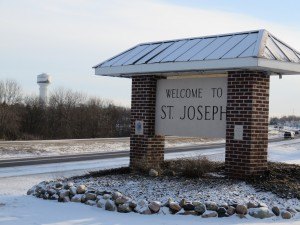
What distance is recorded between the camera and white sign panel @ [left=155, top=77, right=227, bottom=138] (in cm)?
1172

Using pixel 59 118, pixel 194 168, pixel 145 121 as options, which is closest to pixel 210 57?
pixel 194 168

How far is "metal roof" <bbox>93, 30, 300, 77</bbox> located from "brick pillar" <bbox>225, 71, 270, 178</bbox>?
356mm

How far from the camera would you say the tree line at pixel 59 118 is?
49.0m

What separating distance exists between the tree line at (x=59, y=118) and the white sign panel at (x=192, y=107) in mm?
35796

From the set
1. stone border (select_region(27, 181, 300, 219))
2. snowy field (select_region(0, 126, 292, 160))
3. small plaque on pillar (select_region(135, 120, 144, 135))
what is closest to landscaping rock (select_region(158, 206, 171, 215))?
stone border (select_region(27, 181, 300, 219))

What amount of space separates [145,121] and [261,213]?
200 inches

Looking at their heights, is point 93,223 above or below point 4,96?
below

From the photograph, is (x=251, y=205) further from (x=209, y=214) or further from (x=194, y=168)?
(x=194, y=168)

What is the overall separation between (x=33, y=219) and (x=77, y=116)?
4991cm

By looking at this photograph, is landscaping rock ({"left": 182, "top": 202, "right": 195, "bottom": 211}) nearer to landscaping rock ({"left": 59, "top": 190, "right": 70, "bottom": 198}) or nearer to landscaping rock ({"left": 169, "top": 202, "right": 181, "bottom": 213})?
landscaping rock ({"left": 169, "top": 202, "right": 181, "bottom": 213})

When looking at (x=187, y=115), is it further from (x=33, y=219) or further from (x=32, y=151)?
(x=32, y=151)

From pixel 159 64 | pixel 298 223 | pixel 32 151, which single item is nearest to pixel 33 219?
pixel 298 223

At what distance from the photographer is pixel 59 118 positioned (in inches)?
2184

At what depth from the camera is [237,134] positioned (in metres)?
11.0
